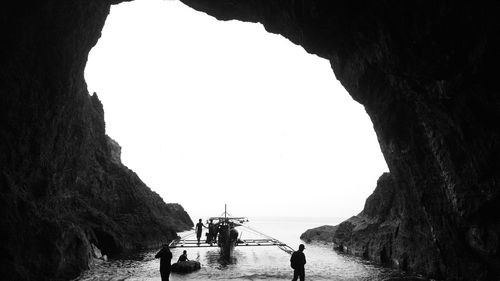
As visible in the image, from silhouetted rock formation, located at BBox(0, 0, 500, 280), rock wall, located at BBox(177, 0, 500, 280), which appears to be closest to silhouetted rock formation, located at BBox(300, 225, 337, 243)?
silhouetted rock formation, located at BBox(0, 0, 500, 280)

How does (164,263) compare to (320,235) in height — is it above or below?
above

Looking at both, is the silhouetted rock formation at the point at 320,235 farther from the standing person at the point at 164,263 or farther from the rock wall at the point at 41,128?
the standing person at the point at 164,263

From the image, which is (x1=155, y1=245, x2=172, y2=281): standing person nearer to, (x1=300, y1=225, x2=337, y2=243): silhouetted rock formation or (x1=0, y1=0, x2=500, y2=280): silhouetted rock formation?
(x1=0, y1=0, x2=500, y2=280): silhouetted rock formation

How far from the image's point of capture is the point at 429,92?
1502 centimetres

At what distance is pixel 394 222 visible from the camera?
3328cm

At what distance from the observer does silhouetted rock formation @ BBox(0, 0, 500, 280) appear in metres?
12.4

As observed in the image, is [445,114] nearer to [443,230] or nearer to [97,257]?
[443,230]

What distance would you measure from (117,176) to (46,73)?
37628mm

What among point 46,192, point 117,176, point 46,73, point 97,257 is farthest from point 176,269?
point 117,176

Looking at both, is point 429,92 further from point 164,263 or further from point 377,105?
point 164,263

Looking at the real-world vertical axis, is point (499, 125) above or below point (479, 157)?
above

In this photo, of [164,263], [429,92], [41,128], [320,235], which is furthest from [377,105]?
[320,235]

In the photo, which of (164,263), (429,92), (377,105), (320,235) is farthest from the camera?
(320,235)

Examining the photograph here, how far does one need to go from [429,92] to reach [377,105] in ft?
18.9
